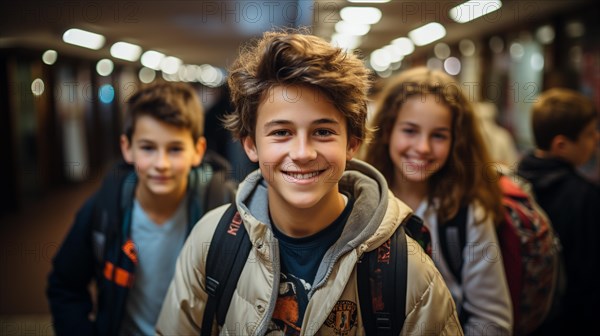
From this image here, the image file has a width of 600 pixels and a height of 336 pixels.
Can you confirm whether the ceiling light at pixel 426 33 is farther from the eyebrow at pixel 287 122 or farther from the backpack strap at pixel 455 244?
the eyebrow at pixel 287 122

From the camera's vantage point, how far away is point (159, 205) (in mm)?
1600

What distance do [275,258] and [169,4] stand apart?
960mm

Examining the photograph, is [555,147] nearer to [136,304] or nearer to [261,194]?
[261,194]

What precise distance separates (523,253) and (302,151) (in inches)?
42.7

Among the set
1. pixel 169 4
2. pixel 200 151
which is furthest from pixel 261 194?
pixel 169 4

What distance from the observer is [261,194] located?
1.28 meters

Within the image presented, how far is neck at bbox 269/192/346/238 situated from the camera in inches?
46.4

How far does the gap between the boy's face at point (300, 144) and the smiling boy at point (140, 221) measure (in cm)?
45

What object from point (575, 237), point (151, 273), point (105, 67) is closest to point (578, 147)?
point (575, 237)

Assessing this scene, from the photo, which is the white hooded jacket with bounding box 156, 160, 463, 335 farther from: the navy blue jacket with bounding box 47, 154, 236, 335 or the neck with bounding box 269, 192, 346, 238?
the navy blue jacket with bounding box 47, 154, 236, 335

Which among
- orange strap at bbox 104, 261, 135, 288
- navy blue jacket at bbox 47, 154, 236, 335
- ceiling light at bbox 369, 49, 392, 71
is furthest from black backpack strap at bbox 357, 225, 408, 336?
ceiling light at bbox 369, 49, 392, 71

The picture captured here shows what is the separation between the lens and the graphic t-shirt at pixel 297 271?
3.79 feet

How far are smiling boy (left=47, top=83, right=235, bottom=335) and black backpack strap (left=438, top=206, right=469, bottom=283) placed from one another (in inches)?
28.0

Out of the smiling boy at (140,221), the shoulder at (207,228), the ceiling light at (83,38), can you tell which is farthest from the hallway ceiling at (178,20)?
the shoulder at (207,228)
